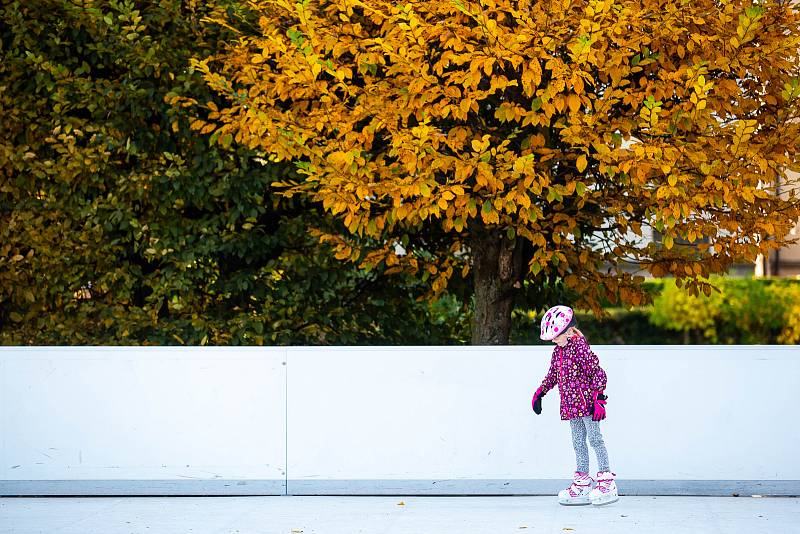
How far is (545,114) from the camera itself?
874cm

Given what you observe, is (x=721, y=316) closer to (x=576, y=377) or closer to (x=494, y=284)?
(x=494, y=284)

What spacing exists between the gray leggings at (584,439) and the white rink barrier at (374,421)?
52 centimetres

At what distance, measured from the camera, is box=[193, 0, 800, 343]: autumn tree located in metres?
8.52

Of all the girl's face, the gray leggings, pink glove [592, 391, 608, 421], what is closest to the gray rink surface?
the gray leggings

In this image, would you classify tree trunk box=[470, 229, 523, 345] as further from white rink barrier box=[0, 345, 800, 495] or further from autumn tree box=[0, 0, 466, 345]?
white rink barrier box=[0, 345, 800, 495]

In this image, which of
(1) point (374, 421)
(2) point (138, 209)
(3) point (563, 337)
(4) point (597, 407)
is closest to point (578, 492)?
(4) point (597, 407)

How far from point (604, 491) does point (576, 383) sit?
2.57 feet

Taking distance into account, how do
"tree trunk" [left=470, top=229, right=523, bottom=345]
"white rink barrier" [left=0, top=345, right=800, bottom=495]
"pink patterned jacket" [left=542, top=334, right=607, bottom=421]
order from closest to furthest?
"pink patterned jacket" [left=542, top=334, right=607, bottom=421]
"white rink barrier" [left=0, top=345, right=800, bottom=495]
"tree trunk" [left=470, top=229, right=523, bottom=345]

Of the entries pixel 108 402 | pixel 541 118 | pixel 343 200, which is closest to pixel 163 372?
pixel 108 402

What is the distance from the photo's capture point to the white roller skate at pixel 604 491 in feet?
23.9

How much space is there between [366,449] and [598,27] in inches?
135

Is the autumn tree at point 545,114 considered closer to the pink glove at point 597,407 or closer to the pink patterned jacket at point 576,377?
the pink patterned jacket at point 576,377

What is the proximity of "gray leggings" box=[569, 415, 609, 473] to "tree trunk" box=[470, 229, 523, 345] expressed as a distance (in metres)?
3.65

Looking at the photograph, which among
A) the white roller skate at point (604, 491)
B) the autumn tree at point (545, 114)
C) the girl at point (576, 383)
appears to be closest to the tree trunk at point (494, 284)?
the autumn tree at point (545, 114)
